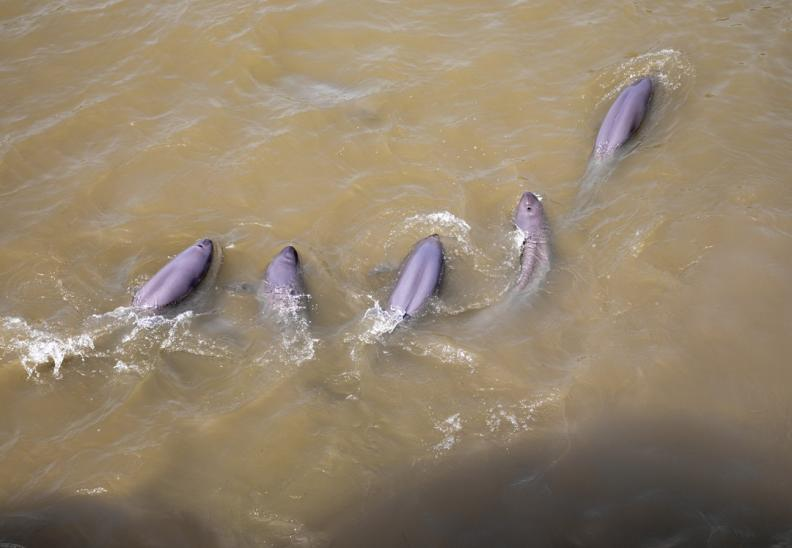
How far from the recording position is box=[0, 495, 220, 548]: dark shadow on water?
16.1 ft

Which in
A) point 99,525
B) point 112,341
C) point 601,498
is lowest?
point 601,498

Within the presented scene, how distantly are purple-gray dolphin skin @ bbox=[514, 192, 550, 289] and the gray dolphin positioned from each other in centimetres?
230

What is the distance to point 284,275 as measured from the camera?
6.60 metres

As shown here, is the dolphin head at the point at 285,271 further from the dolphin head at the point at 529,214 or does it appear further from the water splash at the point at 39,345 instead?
the dolphin head at the point at 529,214

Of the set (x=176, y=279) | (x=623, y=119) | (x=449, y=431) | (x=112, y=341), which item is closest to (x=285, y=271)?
(x=176, y=279)

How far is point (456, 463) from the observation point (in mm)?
5266

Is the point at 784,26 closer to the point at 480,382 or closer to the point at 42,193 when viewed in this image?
the point at 480,382

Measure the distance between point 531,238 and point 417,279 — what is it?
1.42m

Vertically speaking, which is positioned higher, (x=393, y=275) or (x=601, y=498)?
(x=393, y=275)

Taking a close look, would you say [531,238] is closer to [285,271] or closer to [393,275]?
[393,275]

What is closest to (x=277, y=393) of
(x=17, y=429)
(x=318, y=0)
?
(x=17, y=429)

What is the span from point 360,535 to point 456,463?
97cm

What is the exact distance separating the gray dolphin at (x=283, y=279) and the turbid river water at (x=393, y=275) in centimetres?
19

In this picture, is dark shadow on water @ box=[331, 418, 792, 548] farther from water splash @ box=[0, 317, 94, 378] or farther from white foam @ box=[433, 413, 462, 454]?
water splash @ box=[0, 317, 94, 378]
